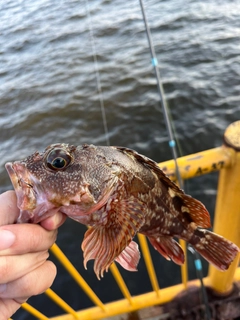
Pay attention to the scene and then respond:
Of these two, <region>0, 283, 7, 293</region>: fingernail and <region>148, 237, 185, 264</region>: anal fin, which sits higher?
<region>0, 283, 7, 293</region>: fingernail

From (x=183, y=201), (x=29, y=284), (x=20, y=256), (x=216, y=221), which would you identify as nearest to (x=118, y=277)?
(x=216, y=221)

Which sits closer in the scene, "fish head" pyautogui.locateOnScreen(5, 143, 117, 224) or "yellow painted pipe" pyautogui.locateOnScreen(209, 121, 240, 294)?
"fish head" pyautogui.locateOnScreen(5, 143, 117, 224)

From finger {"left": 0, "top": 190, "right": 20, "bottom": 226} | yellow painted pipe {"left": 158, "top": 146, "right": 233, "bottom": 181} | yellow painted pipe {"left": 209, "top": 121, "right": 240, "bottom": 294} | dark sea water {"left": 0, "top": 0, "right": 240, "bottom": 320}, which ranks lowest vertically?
dark sea water {"left": 0, "top": 0, "right": 240, "bottom": 320}

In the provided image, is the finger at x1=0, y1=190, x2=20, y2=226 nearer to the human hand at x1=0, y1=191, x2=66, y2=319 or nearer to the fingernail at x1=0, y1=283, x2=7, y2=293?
the human hand at x1=0, y1=191, x2=66, y2=319

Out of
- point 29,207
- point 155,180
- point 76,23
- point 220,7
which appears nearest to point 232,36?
point 220,7

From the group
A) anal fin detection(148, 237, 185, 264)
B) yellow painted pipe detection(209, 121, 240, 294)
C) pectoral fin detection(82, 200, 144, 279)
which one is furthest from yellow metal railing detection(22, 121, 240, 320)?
pectoral fin detection(82, 200, 144, 279)

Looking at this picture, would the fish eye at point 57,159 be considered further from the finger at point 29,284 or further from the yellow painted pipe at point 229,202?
the yellow painted pipe at point 229,202

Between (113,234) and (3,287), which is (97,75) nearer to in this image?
(113,234)
